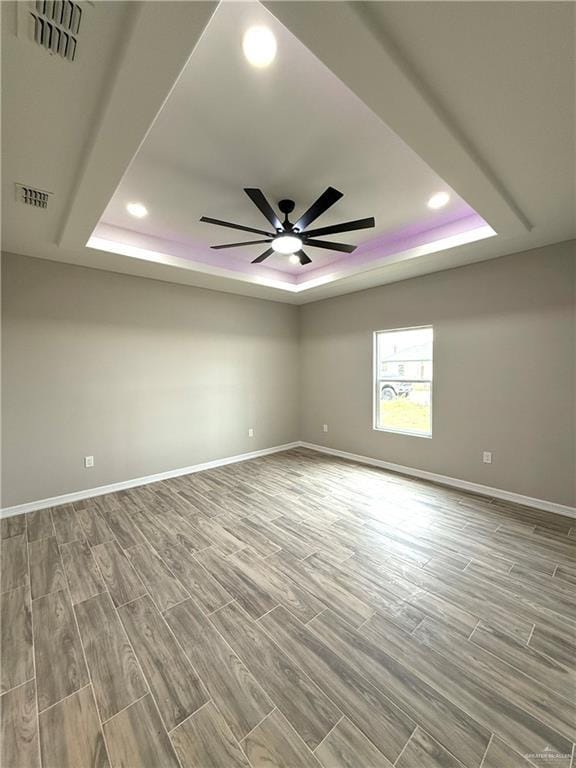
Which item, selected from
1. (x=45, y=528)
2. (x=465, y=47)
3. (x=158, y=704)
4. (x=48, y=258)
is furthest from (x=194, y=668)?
(x=48, y=258)

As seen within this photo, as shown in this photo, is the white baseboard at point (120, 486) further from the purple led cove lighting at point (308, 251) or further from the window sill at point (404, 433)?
the purple led cove lighting at point (308, 251)

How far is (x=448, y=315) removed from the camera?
379cm

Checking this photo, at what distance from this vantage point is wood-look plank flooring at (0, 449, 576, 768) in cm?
117

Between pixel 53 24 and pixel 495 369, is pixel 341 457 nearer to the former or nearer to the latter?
pixel 495 369

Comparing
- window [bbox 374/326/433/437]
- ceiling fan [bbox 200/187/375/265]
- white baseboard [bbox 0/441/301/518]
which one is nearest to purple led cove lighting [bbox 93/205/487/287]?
ceiling fan [bbox 200/187/375/265]

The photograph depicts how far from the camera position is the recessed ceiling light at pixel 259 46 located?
1.37 metres

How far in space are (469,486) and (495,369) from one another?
1441mm

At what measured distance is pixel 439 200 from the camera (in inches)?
110

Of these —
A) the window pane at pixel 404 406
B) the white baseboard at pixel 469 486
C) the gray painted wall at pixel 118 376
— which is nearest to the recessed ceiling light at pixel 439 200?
the window pane at pixel 404 406

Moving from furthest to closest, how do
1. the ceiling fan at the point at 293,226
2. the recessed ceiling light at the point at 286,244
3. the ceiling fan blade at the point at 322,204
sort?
1. the recessed ceiling light at the point at 286,244
2. the ceiling fan at the point at 293,226
3. the ceiling fan blade at the point at 322,204

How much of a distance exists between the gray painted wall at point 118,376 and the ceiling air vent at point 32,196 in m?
1.27

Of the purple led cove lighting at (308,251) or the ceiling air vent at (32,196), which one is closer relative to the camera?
the ceiling air vent at (32,196)

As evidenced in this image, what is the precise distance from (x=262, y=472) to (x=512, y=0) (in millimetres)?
4419

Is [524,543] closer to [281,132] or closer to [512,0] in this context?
[512,0]
